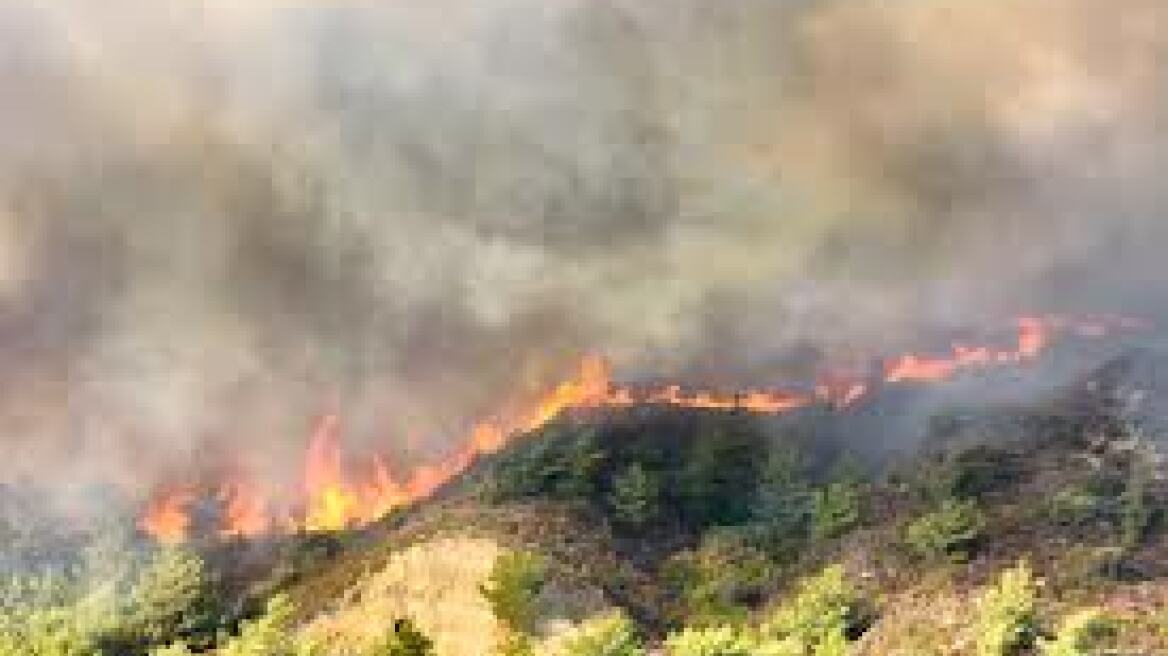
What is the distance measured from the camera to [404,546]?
105062mm

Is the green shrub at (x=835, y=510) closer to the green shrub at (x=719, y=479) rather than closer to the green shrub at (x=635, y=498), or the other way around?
the green shrub at (x=719, y=479)

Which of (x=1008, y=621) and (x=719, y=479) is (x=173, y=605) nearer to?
(x=719, y=479)

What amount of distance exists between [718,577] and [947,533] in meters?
13.9

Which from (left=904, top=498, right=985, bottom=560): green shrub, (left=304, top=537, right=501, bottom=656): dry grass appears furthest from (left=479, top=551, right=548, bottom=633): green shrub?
(left=904, top=498, right=985, bottom=560): green shrub

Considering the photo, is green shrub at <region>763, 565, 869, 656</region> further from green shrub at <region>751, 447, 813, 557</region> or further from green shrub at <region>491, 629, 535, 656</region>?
green shrub at <region>751, 447, 813, 557</region>

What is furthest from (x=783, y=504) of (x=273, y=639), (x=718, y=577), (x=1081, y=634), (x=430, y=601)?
(x=273, y=639)

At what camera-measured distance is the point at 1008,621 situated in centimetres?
8031

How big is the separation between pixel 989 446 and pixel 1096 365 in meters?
20.8

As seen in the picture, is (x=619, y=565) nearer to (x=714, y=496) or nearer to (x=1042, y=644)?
(x=714, y=496)

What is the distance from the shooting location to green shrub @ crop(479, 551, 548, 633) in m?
88.1

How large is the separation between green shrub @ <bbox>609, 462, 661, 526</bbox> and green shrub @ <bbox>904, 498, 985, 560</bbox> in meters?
20.5

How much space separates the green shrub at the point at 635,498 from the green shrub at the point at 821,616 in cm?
2232

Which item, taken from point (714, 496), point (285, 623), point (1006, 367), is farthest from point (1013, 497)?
point (285, 623)

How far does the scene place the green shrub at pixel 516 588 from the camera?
289 ft
